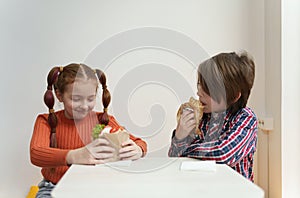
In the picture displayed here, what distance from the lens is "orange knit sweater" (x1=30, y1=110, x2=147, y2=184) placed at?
1201mm

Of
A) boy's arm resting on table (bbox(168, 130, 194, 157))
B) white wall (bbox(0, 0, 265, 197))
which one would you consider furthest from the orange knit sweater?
white wall (bbox(0, 0, 265, 197))

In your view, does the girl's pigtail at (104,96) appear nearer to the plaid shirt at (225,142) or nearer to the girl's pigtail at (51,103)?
the girl's pigtail at (51,103)

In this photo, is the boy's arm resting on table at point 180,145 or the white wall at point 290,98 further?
the white wall at point 290,98

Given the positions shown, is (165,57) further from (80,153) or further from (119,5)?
(80,153)

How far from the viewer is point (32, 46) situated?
178cm

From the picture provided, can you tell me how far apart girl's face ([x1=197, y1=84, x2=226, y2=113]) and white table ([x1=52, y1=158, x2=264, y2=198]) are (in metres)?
0.29

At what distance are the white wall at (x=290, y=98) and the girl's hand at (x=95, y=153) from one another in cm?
82

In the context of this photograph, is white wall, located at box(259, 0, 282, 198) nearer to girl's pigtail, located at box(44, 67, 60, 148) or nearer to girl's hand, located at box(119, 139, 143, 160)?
girl's hand, located at box(119, 139, 143, 160)

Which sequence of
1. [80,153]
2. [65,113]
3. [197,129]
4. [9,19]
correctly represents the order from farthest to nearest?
[9,19]
[65,113]
[197,129]
[80,153]

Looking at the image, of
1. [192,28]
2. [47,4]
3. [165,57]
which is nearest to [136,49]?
[165,57]

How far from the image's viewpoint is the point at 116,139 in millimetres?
1117

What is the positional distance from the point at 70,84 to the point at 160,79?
0.57m

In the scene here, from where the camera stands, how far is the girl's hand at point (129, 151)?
1.17m

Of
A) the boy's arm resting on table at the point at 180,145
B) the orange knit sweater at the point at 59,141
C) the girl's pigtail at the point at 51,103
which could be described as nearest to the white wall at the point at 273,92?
the boy's arm resting on table at the point at 180,145
